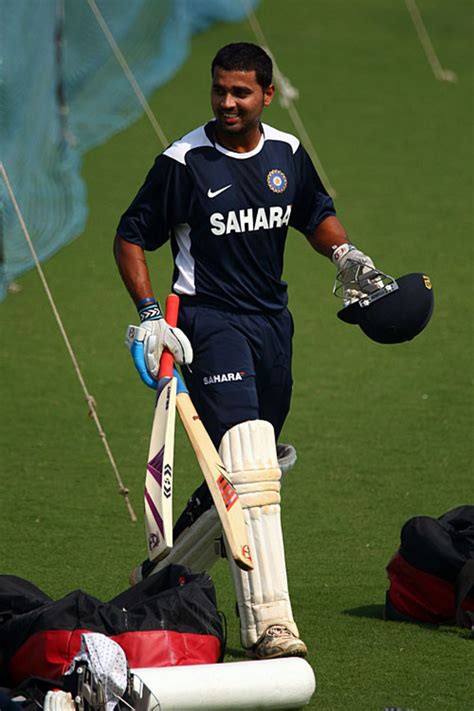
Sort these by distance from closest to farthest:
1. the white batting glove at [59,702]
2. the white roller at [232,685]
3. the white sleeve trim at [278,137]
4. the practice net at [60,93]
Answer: the white batting glove at [59,702], the white roller at [232,685], the white sleeve trim at [278,137], the practice net at [60,93]

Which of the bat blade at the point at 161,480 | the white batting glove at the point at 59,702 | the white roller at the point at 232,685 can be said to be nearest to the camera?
the white batting glove at the point at 59,702

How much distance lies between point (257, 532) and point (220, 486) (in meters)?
0.29

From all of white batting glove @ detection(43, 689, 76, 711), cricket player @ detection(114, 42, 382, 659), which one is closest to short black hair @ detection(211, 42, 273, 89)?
cricket player @ detection(114, 42, 382, 659)

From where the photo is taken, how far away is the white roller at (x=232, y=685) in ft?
13.4

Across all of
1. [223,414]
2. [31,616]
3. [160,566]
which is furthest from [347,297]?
[31,616]

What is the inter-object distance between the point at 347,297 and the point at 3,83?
4.56 meters

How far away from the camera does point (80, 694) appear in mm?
3770

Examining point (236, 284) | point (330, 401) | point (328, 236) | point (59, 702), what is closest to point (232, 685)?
point (59, 702)

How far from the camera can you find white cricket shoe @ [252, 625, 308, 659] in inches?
180

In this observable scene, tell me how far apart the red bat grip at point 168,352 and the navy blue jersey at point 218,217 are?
177 mm

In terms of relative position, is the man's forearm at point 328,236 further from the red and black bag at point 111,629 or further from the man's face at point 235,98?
the red and black bag at point 111,629

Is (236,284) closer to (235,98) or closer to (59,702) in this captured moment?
(235,98)

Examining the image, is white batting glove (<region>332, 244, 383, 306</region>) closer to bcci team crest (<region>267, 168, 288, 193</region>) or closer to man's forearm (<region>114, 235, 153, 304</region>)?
bcci team crest (<region>267, 168, 288, 193</region>)

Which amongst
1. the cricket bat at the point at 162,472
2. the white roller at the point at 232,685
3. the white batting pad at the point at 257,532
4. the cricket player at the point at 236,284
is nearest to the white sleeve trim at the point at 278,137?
the cricket player at the point at 236,284
